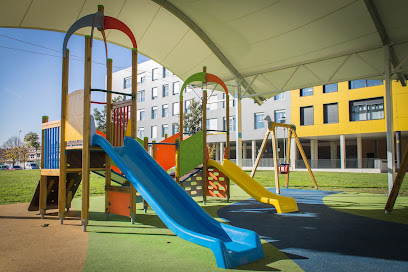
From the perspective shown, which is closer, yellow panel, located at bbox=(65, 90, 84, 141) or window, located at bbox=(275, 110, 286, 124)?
yellow panel, located at bbox=(65, 90, 84, 141)

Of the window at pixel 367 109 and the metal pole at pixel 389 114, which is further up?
the window at pixel 367 109

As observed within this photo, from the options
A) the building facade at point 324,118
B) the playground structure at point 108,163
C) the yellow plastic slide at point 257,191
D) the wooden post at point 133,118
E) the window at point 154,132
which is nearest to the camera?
the playground structure at point 108,163

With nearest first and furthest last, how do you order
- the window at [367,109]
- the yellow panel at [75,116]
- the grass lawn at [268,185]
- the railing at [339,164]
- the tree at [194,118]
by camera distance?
the yellow panel at [75,116]
the grass lawn at [268,185]
the window at [367,109]
the railing at [339,164]
the tree at [194,118]

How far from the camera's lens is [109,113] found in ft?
20.2

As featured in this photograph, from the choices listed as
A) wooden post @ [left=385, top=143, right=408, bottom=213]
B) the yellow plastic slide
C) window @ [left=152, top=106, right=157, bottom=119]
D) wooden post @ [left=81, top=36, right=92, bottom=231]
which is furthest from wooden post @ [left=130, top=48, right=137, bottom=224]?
window @ [left=152, top=106, right=157, bottom=119]

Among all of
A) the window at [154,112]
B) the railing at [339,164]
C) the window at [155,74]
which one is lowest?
the railing at [339,164]

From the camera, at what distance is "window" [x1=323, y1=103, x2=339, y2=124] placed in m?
26.2

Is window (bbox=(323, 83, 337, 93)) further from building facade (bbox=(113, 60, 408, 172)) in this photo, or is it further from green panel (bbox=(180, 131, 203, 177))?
green panel (bbox=(180, 131, 203, 177))

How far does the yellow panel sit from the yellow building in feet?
77.9

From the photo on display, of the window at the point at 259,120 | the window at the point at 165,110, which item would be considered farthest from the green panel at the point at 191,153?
the window at the point at 165,110

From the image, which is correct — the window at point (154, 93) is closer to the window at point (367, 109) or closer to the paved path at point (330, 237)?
the window at point (367, 109)

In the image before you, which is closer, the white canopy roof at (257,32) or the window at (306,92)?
the white canopy roof at (257,32)

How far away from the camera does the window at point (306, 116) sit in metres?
27.4

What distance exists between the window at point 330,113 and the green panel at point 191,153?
21825mm
